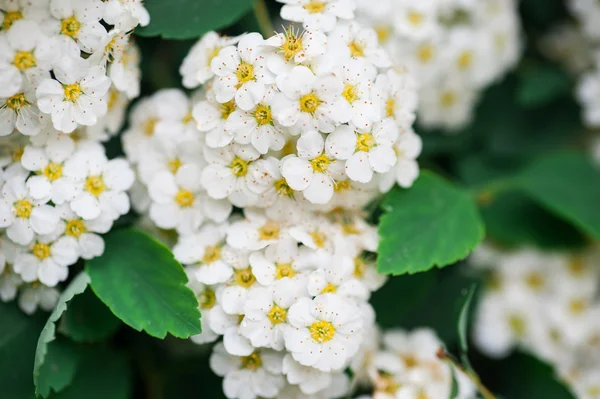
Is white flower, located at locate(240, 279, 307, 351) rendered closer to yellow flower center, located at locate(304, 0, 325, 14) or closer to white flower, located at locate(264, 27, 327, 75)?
white flower, located at locate(264, 27, 327, 75)

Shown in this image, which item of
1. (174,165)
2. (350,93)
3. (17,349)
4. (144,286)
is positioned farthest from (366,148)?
(17,349)

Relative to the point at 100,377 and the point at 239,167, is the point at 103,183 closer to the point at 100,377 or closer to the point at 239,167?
the point at 239,167

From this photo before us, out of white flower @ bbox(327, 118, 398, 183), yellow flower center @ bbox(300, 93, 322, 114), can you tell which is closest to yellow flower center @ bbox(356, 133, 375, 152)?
white flower @ bbox(327, 118, 398, 183)

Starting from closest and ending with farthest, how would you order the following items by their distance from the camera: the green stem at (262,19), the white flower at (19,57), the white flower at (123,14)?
the white flower at (19,57) < the white flower at (123,14) < the green stem at (262,19)

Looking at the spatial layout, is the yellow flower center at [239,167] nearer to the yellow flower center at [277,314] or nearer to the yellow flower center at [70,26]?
the yellow flower center at [277,314]

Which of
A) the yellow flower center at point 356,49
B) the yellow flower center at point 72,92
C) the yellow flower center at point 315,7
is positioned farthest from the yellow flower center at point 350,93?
the yellow flower center at point 72,92

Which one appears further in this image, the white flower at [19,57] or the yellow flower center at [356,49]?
the yellow flower center at [356,49]

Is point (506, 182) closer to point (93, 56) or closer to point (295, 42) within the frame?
point (295, 42)

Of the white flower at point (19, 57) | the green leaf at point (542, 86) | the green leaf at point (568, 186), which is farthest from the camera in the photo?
the green leaf at point (542, 86)
